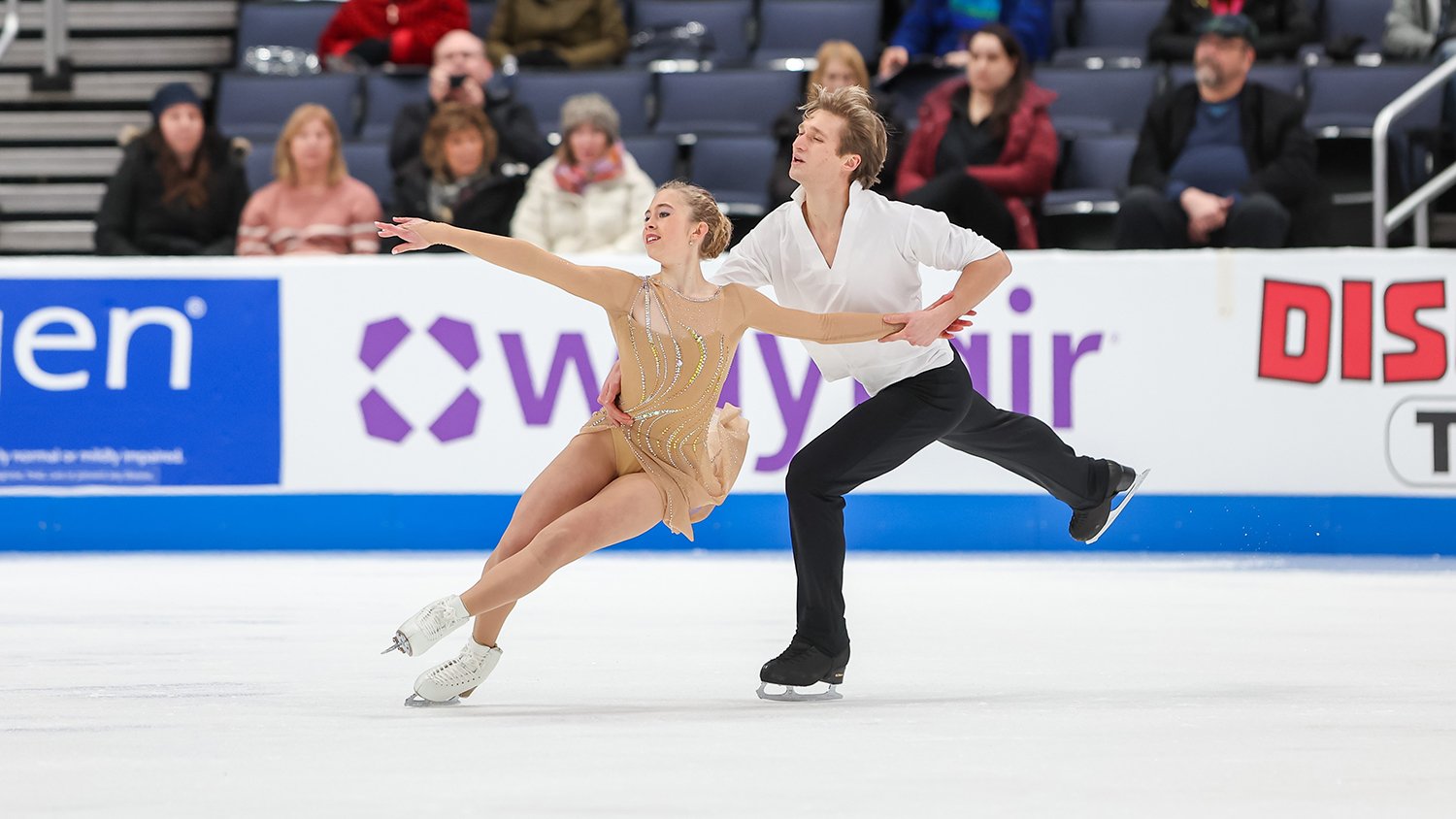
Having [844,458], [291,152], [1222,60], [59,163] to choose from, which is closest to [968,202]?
[1222,60]

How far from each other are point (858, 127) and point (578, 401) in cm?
289

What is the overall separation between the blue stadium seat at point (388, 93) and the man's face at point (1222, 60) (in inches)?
133

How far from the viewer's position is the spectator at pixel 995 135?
7.35 meters

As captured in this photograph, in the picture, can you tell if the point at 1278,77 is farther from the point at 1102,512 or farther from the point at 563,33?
the point at 1102,512

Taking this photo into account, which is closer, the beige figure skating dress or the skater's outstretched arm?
the skater's outstretched arm

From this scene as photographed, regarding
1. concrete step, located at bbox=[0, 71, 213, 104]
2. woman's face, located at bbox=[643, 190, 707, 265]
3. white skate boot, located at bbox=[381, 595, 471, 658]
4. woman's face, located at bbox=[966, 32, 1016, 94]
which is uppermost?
woman's face, located at bbox=[966, 32, 1016, 94]

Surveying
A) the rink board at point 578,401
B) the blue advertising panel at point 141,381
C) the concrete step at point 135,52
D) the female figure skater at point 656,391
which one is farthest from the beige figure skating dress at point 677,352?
the concrete step at point 135,52

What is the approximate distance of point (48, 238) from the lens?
29.1ft

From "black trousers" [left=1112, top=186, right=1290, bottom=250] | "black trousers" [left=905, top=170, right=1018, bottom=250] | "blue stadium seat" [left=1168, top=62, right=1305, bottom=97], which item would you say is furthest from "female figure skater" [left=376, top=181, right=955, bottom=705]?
"blue stadium seat" [left=1168, top=62, right=1305, bottom=97]

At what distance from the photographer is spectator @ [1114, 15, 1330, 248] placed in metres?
6.99

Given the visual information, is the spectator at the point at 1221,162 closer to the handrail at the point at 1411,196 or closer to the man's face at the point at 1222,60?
the man's face at the point at 1222,60

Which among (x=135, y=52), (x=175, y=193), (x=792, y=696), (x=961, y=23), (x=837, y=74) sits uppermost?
(x=961, y=23)

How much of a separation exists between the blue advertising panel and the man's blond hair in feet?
11.0

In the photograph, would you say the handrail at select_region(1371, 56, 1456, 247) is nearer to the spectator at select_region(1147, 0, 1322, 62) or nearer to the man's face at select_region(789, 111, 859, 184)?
the spectator at select_region(1147, 0, 1322, 62)
